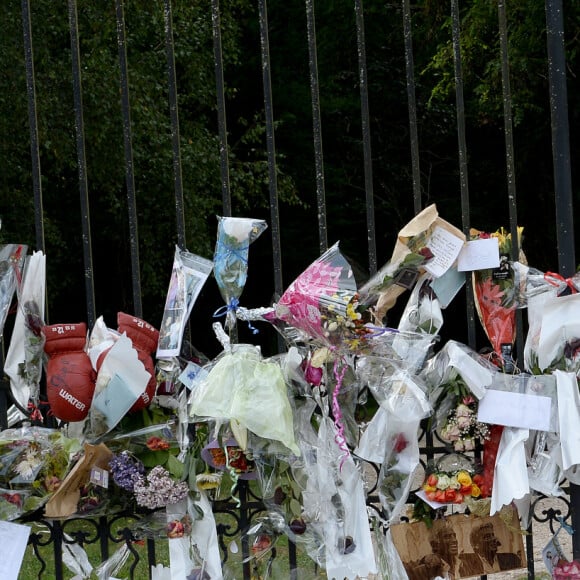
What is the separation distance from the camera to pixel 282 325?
2.52 metres

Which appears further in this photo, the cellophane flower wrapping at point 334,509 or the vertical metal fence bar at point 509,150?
the vertical metal fence bar at point 509,150

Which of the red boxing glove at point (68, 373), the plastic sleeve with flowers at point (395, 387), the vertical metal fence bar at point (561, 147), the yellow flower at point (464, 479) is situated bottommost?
the yellow flower at point (464, 479)

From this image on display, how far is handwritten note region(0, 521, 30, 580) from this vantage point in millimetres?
2520

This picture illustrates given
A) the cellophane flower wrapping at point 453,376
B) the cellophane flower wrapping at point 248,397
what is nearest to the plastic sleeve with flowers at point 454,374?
the cellophane flower wrapping at point 453,376

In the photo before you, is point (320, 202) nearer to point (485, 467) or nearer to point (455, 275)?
point (455, 275)

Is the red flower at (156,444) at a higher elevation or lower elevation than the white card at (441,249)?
lower

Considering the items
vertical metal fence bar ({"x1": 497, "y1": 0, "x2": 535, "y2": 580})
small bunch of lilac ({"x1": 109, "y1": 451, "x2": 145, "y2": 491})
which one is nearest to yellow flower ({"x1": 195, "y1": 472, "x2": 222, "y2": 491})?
small bunch of lilac ({"x1": 109, "y1": 451, "x2": 145, "y2": 491})

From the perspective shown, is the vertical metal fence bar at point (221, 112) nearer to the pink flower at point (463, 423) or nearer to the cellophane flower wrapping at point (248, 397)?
the cellophane flower wrapping at point (248, 397)

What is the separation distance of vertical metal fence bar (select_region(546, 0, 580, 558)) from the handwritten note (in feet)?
5.06

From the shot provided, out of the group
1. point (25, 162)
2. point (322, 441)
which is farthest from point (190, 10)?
point (322, 441)

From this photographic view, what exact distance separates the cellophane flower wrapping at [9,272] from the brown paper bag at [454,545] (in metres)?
1.27

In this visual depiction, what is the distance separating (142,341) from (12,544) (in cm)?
66

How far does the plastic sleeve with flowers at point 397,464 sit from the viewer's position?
2520 millimetres

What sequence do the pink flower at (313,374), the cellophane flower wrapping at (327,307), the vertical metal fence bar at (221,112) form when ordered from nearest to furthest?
the cellophane flower wrapping at (327,307)
the pink flower at (313,374)
the vertical metal fence bar at (221,112)
